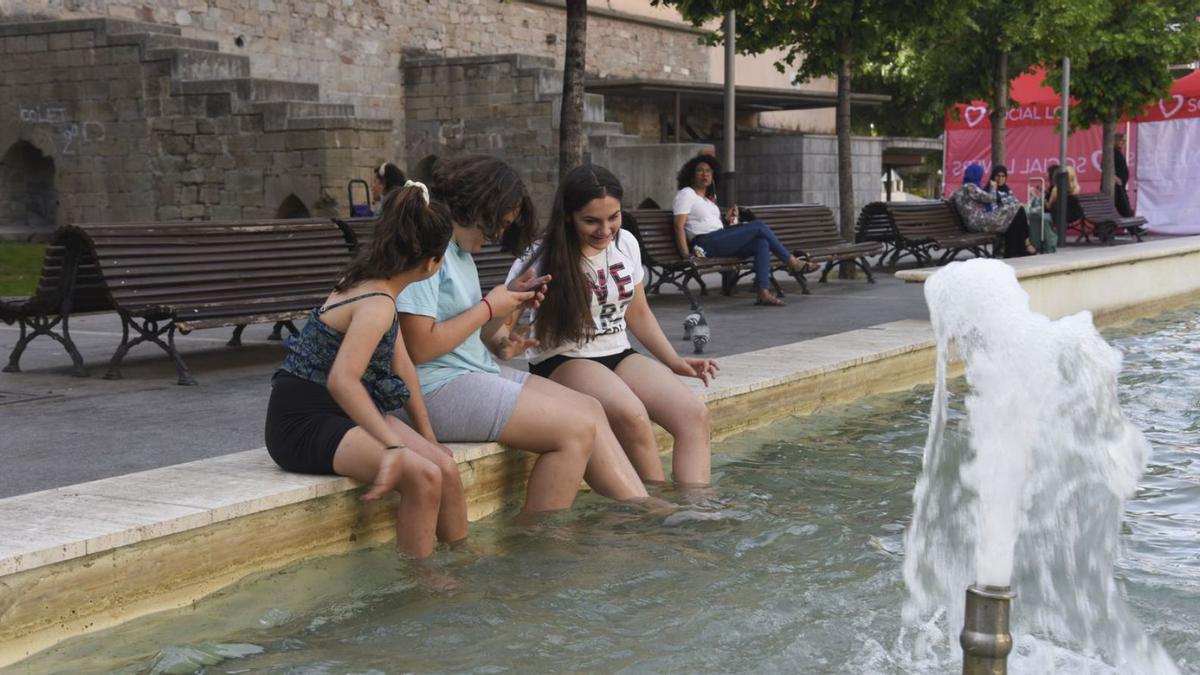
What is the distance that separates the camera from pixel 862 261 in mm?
15992

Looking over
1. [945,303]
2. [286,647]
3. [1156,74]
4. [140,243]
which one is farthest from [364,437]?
[1156,74]

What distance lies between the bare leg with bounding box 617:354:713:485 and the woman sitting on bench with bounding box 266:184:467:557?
4.40 ft

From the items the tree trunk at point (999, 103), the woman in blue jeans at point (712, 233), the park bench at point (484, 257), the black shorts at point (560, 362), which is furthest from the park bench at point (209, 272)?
the tree trunk at point (999, 103)

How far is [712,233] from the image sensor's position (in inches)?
537

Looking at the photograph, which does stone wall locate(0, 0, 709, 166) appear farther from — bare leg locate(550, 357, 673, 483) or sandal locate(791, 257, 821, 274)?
bare leg locate(550, 357, 673, 483)

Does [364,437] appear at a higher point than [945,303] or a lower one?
lower

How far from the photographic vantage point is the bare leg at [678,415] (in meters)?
6.09

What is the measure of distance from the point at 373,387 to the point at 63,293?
441cm

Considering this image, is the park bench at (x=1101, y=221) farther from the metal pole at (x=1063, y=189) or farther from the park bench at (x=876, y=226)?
the park bench at (x=876, y=226)

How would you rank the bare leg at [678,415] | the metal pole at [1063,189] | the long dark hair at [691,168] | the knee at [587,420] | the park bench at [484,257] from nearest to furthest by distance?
the knee at [587,420] → the bare leg at [678,415] → the park bench at [484,257] → the long dark hair at [691,168] → the metal pole at [1063,189]

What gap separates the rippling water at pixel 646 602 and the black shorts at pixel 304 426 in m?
0.36

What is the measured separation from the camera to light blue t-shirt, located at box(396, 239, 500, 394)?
5.31 m

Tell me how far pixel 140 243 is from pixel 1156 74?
63.9ft

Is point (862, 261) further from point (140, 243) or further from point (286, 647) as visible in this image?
point (286, 647)
